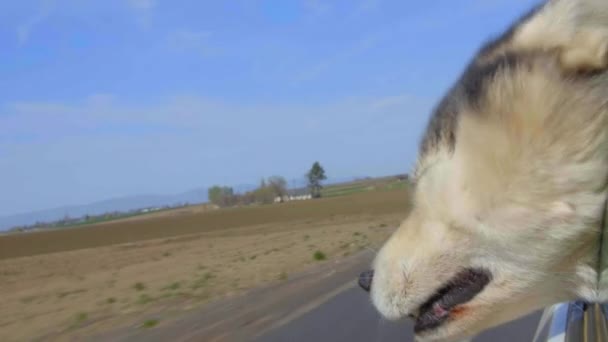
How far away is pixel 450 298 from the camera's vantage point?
3.21 m

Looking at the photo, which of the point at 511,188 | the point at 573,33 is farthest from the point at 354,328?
the point at 573,33

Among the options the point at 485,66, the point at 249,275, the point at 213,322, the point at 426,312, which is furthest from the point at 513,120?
the point at 249,275

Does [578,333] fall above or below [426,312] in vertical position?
below

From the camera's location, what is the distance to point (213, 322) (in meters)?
10.4

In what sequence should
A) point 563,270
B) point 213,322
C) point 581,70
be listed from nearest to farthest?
1. point 581,70
2. point 563,270
3. point 213,322

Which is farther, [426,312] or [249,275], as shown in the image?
[249,275]

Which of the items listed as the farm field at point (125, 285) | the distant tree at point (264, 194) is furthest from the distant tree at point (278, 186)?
the farm field at point (125, 285)

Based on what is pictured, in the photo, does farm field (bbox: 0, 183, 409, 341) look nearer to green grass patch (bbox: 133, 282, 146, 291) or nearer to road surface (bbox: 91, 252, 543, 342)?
green grass patch (bbox: 133, 282, 146, 291)

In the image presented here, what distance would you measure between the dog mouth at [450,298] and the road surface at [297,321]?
2.41 m

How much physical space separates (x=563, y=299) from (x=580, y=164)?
0.62 meters

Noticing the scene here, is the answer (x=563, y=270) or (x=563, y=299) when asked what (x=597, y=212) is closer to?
(x=563, y=270)

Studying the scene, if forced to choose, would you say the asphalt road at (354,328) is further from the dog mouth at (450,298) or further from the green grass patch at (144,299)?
the green grass patch at (144,299)

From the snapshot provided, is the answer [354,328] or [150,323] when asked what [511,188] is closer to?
[354,328]

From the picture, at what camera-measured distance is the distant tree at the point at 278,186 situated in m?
128
